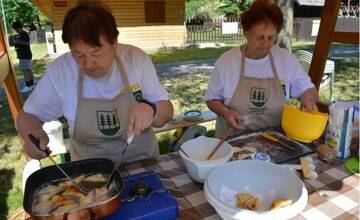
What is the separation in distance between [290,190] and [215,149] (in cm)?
33

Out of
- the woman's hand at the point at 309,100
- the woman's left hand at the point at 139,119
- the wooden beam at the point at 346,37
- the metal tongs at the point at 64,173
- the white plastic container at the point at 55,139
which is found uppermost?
the wooden beam at the point at 346,37

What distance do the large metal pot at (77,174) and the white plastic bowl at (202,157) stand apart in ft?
0.90

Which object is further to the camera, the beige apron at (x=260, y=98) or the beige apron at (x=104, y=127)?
the beige apron at (x=260, y=98)

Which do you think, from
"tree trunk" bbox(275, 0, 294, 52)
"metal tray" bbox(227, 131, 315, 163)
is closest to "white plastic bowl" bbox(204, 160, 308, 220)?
"metal tray" bbox(227, 131, 315, 163)

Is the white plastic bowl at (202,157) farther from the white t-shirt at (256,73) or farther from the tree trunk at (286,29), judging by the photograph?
the tree trunk at (286,29)

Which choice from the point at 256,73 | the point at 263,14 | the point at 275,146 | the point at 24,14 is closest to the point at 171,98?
the point at 256,73

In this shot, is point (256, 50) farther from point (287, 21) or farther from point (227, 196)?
point (287, 21)

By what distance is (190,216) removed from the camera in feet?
3.27

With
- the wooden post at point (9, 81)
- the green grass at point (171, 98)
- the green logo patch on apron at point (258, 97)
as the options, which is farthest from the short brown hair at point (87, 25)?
the green grass at point (171, 98)

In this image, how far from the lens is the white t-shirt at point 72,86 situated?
140 centimetres

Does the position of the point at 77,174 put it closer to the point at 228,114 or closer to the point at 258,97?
the point at 228,114

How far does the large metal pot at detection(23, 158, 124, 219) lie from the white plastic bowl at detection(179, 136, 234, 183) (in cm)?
27

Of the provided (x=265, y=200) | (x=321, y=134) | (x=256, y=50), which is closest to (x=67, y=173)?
(x=265, y=200)

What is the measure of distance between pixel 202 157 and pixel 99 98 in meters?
0.55
